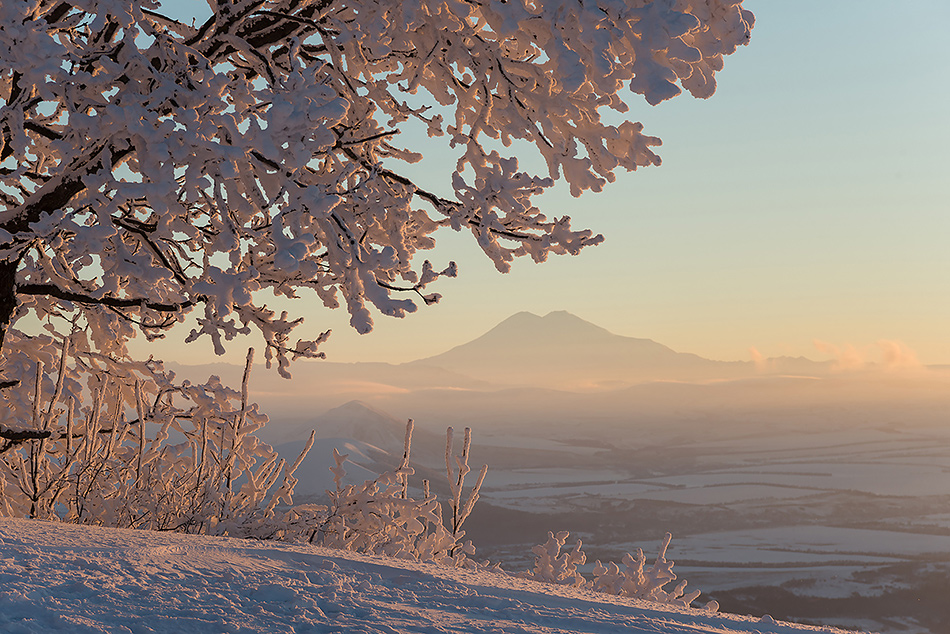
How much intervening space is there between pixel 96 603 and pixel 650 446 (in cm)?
12656

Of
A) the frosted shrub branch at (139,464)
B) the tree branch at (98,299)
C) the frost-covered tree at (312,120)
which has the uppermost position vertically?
the frost-covered tree at (312,120)

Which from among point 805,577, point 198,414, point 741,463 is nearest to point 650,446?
point 741,463

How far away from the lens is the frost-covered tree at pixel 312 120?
3424 mm

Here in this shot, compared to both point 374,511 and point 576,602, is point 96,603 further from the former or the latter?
point 374,511

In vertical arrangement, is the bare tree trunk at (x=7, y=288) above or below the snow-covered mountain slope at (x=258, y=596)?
above

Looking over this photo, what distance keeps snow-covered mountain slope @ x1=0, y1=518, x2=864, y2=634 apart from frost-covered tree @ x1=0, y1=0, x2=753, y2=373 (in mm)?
1128

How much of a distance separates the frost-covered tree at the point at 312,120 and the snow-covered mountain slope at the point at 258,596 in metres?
1.13

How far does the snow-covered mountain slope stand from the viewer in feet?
8.41

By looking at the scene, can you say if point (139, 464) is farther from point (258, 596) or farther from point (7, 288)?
point (258, 596)

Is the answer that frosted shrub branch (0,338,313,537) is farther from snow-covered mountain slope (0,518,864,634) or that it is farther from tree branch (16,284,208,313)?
snow-covered mountain slope (0,518,864,634)

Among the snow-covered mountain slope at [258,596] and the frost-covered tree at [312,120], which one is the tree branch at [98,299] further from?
the snow-covered mountain slope at [258,596]

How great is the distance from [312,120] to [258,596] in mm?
2001

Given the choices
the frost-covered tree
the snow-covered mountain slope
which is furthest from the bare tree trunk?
the snow-covered mountain slope

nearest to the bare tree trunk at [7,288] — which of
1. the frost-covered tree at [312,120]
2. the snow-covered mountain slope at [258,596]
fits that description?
the frost-covered tree at [312,120]
